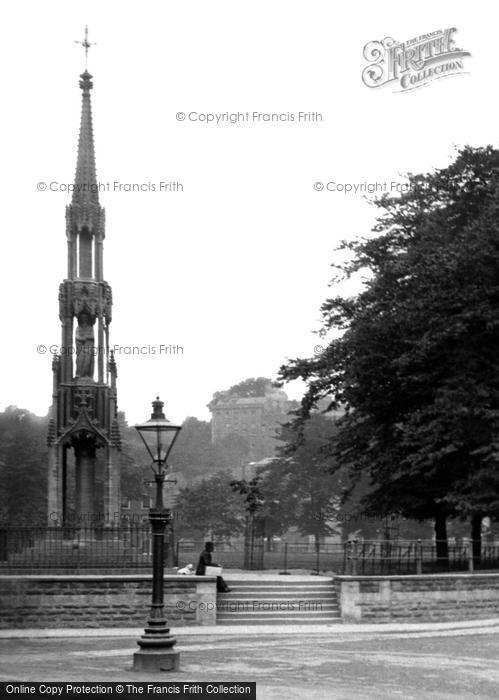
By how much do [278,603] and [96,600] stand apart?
4.65m

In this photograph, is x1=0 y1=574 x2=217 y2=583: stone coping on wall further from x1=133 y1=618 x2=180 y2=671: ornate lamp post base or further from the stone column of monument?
the stone column of monument

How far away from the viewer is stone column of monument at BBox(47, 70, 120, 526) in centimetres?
3112

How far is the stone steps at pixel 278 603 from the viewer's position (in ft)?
78.0

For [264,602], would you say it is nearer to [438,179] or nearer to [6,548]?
[6,548]

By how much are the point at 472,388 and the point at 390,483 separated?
5683 millimetres

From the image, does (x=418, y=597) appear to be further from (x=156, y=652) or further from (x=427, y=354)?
(x=156, y=652)

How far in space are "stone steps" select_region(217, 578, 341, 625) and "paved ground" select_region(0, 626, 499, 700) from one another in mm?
1823

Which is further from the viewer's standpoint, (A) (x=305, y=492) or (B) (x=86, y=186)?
(A) (x=305, y=492)

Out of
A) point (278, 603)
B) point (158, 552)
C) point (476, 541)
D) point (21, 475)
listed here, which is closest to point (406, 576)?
point (278, 603)

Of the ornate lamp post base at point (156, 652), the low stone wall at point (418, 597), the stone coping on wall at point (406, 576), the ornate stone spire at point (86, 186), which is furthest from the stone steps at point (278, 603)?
the ornate stone spire at point (86, 186)

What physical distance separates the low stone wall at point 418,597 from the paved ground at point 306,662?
2.28 m

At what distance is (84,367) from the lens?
31891mm

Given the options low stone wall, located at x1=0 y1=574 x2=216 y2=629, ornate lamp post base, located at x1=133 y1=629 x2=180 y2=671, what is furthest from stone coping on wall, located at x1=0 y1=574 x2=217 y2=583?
ornate lamp post base, located at x1=133 y1=629 x2=180 y2=671

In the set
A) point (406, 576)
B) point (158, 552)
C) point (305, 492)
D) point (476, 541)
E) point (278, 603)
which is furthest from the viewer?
point (305, 492)
